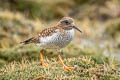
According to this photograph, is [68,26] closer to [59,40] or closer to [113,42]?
[59,40]

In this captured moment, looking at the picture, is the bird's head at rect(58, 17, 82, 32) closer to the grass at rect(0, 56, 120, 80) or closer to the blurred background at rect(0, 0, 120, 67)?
the grass at rect(0, 56, 120, 80)

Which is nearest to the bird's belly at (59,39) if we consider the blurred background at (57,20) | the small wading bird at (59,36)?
the small wading bird at (59,36)

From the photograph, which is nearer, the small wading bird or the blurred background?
the small wading bird

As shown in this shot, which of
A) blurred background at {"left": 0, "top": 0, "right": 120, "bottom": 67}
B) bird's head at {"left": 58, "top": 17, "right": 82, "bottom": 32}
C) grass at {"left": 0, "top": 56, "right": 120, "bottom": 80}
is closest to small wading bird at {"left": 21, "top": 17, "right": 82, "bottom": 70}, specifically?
bird's head at {"left": 58, "top": 17, "right": 82, "bottom": 32}

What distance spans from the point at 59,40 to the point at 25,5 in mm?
11964

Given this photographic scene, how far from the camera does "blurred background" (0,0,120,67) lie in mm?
11969

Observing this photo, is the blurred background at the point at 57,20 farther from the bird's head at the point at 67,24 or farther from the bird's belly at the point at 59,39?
the bird's belly at the point at 59,39

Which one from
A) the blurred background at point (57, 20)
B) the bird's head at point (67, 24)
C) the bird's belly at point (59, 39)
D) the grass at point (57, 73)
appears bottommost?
the grass at point (57, 73)

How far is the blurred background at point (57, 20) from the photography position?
1197 cm

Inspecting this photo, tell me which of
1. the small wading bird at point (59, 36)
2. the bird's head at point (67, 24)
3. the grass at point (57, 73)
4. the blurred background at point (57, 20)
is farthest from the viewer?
the blurred background at point (57, 20)

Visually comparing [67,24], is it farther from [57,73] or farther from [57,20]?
[57,20]

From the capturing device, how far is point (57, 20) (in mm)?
18906

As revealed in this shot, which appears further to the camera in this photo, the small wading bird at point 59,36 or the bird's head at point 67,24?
the bird's head at point 67,24

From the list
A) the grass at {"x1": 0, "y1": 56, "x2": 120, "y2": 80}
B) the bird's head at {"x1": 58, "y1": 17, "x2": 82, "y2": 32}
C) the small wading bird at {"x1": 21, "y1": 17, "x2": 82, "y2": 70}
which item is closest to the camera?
the grass at {"x1": 0, "y1": 56, "x2": 120, "y2": 80}
